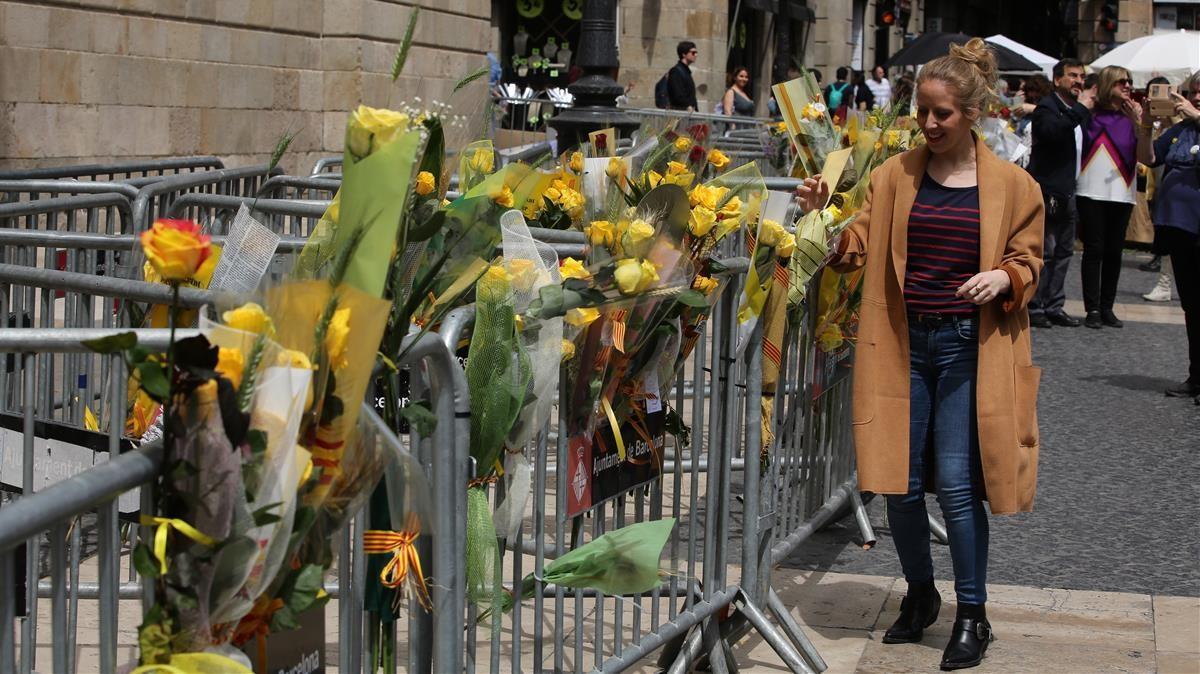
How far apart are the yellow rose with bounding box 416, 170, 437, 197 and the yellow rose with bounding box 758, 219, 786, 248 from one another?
1291mm

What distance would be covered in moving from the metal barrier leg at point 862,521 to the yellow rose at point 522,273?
2927 mm

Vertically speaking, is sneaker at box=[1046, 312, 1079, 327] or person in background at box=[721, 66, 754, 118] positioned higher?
person in background at box=[721, 66, 754, 118]

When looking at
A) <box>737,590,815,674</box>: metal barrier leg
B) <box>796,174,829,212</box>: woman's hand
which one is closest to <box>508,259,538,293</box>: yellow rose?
<box>737,590,815,674</box>: metal barrier leg

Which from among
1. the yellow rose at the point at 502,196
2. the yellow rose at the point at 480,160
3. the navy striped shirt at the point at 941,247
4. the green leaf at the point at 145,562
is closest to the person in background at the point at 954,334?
the navy striped shirt at the point at 941,247

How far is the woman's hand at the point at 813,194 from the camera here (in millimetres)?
4984

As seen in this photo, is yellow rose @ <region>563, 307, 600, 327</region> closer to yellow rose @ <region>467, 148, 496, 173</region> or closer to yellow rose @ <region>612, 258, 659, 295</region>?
yellow rose @ <region>612, 258, 659, 295</region>

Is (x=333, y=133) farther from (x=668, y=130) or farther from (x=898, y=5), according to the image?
(x=898, y=5)

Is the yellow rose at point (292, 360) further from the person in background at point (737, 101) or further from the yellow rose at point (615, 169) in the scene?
the person in background at point (737, 101)

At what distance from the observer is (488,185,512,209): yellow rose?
3457mm

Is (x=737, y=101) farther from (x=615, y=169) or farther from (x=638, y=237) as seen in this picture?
(x=638, y=237)

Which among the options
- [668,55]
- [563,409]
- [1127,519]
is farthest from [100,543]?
[668,55]

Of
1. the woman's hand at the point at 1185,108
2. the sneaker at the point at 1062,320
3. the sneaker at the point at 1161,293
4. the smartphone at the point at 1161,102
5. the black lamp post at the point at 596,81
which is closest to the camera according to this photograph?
the woman's hand at the point at 1185,108

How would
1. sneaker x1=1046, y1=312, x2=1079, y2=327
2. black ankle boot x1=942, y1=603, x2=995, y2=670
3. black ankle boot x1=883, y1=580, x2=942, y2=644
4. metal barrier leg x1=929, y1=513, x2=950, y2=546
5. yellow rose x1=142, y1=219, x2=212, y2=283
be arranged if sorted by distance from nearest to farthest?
1. yellow rose x1=142, y1=219, x2=212, y2=283
2. black ankle boot x1=942, y1=603, x2=995, y2=670
3. black ankle boot x1=883, y1=580, x2=942, y2=644
4. metal barrier leg x1=929, y1=513, x2=950, y2=546
5. sneaker x1=1046, y1=312, x2=1079, y2=327

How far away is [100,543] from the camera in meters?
2.16
